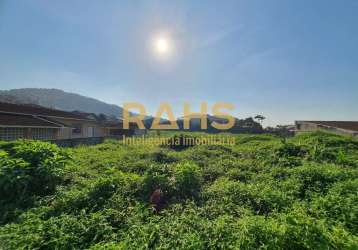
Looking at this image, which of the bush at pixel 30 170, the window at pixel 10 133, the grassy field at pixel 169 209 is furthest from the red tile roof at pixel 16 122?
the bush at pixel 30 170

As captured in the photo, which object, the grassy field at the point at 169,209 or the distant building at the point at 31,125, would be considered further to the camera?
the distant building at the point at 31,125

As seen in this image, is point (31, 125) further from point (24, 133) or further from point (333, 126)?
point (333, 126)

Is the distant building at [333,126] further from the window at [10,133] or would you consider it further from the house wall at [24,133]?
A: the window at [10,133]

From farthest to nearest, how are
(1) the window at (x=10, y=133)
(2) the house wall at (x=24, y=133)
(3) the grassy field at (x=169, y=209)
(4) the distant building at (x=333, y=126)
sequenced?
1. (4) the distant building at (x=333, y=126)
2. (2) the house wall at (x=24, y=133)
3. (1) the window at (x=10, y=133)
4. (3) the grassy field at (x=169, y=209)

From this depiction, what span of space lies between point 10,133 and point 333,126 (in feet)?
79.6

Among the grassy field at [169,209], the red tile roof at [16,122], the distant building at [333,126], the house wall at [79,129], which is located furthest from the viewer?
the distant building at [333,126]

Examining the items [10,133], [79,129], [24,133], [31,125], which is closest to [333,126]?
[79,129]

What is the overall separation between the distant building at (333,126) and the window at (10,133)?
74.3 feet

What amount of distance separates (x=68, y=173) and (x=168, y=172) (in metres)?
2.55

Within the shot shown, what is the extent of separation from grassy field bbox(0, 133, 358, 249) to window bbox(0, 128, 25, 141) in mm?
6374

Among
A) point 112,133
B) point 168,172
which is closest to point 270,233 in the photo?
point 168,172

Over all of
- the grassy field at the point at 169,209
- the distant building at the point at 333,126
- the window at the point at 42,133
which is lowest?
the grassy field at the point at 169,209

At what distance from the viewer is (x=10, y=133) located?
961 centimetres

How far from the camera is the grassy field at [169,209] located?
7.06ft
